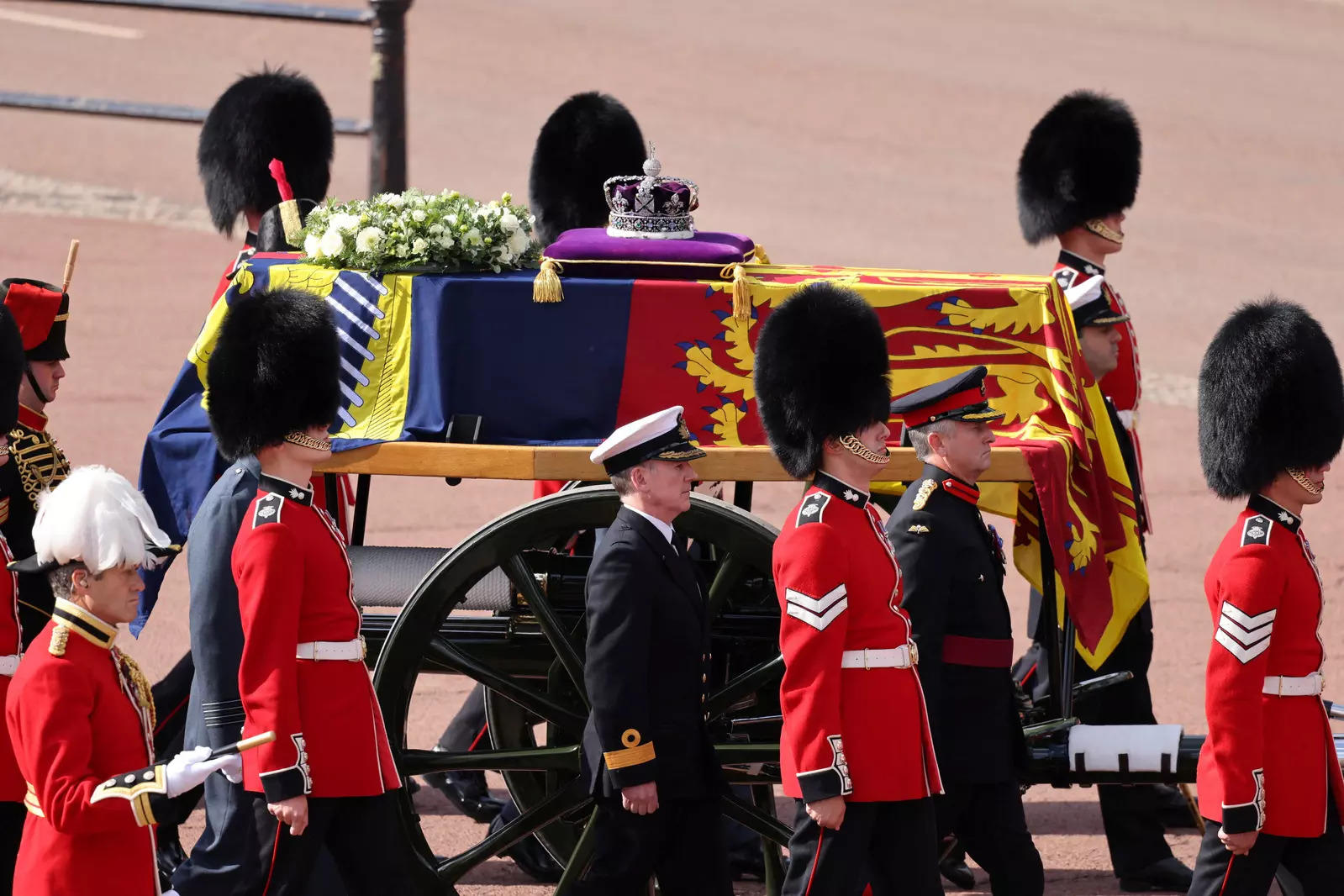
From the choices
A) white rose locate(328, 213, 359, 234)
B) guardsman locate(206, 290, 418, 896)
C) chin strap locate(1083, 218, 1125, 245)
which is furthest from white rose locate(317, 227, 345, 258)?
chin strap locate(1083, 218, 1125, 245)

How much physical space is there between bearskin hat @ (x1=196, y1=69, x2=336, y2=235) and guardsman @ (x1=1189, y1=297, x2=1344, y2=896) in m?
3.22

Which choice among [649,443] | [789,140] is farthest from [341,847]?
[789,140]

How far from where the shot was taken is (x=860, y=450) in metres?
4.29

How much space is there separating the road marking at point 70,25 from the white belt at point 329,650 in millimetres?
13452

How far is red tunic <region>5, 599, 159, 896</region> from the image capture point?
12.1 feet

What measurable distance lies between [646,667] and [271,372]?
0.96 meters

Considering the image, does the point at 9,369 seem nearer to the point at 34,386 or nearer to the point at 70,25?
the point at 34,386

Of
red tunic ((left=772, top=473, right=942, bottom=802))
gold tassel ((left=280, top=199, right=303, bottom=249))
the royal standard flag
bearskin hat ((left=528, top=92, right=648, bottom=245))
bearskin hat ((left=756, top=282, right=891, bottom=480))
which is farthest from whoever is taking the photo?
bearskin hat ((left=528, top=92, right=648, bottom=245))

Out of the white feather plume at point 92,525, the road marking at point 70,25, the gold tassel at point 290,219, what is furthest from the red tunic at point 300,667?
the road marking at point 70,25

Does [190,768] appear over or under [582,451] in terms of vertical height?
under

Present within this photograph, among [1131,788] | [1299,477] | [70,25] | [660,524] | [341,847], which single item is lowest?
[1131,788]

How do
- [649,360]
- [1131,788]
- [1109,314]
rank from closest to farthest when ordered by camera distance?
[649,360] < [1131,788] < [1109,314]

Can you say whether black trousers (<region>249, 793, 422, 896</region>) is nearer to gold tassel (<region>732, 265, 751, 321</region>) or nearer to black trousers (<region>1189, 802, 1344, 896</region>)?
gold tassel (<region>732, 265, 751, 321</region>)

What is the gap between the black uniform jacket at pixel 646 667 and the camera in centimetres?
424
